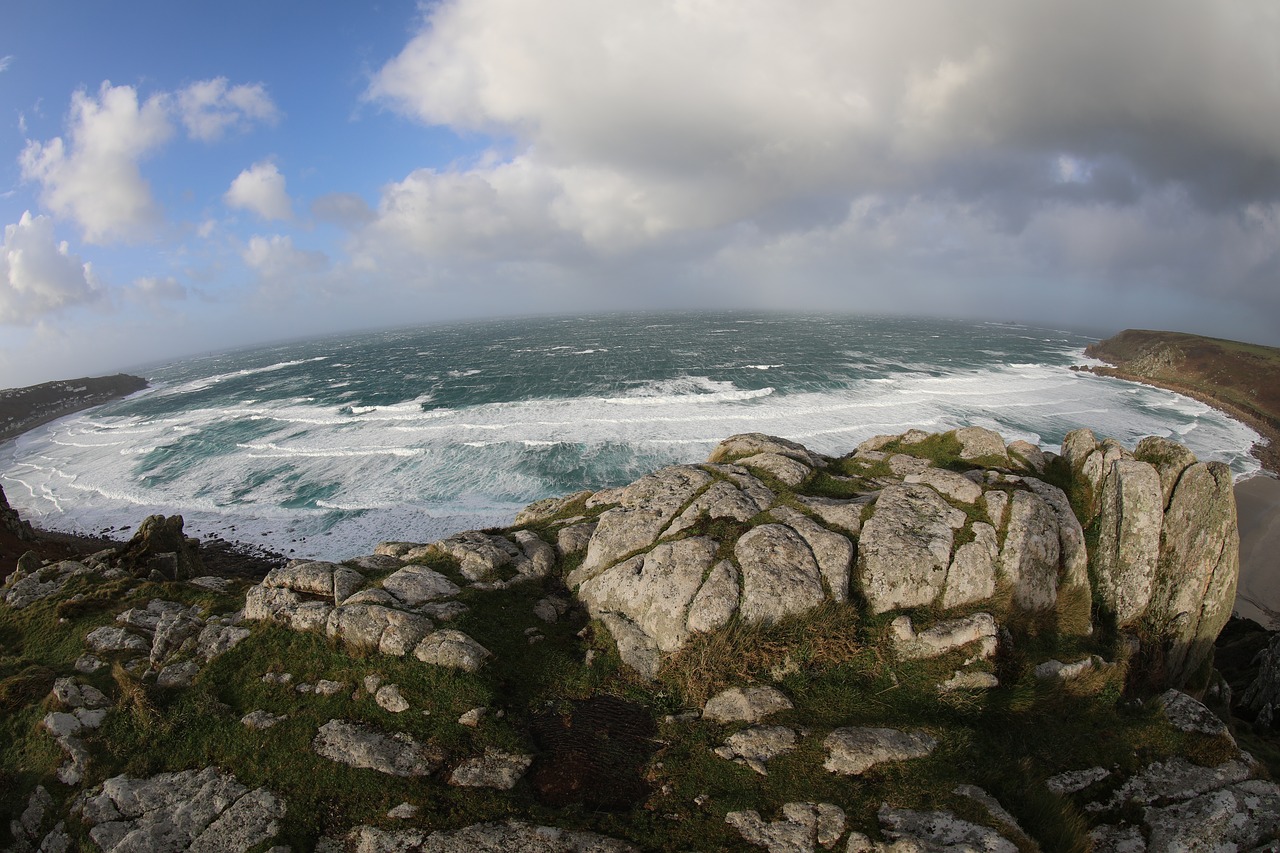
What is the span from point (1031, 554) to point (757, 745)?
7901 millimetres

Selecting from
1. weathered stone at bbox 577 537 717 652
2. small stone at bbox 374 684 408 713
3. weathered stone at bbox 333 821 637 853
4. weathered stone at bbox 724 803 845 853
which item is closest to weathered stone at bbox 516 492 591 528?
weathered stone at bbox 577 537 717 652

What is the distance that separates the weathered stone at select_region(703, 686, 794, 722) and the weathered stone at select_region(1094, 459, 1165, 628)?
31.8ft

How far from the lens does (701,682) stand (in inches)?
378

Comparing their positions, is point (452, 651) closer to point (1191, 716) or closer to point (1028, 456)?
point (1191, 716)

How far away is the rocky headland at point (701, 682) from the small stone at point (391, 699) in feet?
0.14

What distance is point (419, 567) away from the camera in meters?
12.6

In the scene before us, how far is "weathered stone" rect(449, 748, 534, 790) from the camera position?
7.88 m

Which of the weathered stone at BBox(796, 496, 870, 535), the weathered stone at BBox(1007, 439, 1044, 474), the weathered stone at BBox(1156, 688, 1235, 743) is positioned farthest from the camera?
the weathered stone at BBox(1007, 439, 1044, 474)

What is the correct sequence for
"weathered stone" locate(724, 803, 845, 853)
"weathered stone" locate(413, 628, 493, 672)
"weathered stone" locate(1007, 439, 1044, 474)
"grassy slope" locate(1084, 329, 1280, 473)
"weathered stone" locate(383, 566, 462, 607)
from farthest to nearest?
"grassy slope" locate(1084, 329, 1280, 473) < "weathered stone" locate(1007, 439, 1044, 474) < "weathered stone" locate(383, 566, 462, 607) < "weathered stone" locate(413, 628, 493, 672) < "weathered stone" locate(724, 803, 845, 853)

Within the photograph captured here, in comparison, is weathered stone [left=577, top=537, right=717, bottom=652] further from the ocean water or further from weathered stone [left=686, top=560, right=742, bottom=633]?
the ocean water

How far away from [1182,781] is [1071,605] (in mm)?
3904

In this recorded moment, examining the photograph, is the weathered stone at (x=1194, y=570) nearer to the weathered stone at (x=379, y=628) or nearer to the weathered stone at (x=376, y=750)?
the weathered stone at (x=376, y=750)

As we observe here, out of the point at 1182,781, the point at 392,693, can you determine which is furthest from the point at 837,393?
the point at 392,693

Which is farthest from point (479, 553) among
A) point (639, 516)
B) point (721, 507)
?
point (721, 507)
